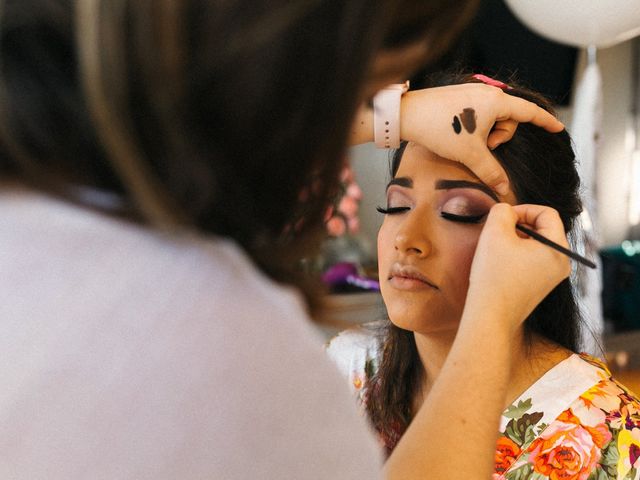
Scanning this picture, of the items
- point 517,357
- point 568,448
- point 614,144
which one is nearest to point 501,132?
point 517,357

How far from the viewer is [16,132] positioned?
406 millimetres

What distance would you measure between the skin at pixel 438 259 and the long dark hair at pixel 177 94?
2.50ft

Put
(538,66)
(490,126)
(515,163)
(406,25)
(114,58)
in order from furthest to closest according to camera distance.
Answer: (538,66)
(515,163)
(490,126)
(406,25)
(114,58)

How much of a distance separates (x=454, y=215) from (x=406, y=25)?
2.37 ft

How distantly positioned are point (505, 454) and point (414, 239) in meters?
0.36

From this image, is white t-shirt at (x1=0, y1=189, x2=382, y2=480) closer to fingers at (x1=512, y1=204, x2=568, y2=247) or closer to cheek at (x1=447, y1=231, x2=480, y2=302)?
fingers at (x1=512, y1=204, x2=568, y2=247)

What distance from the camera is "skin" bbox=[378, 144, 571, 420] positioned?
1.19 meters

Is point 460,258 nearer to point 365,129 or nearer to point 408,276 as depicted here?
point 408,276

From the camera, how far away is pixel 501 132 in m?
1.15

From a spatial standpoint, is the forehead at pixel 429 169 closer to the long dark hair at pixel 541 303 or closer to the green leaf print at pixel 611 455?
the long dark hair at pixel 541 303

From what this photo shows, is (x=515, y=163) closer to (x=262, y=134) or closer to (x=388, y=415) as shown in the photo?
(x=388, y=415)

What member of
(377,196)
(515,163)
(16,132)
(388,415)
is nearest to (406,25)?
(16,132)

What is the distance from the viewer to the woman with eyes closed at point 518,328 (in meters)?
1.10

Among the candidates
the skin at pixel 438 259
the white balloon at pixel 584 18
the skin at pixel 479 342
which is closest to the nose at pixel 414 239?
the skin at pixel 438 259
